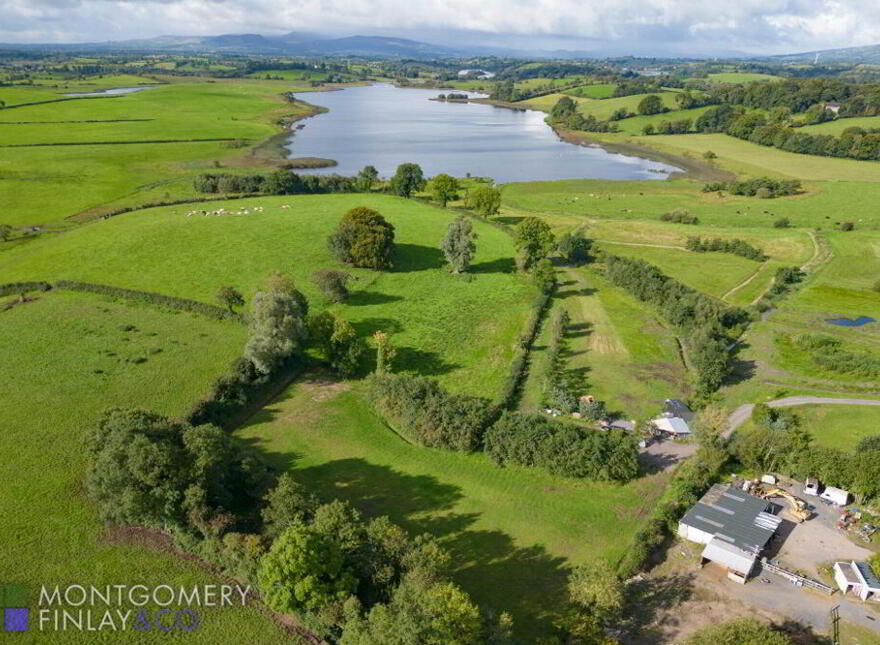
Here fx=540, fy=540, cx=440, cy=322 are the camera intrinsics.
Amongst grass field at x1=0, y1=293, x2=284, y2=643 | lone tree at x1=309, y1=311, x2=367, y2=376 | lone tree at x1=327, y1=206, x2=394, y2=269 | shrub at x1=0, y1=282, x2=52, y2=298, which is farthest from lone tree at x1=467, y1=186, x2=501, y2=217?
shrub at x1=0, y1=282, x2=52, y2=298

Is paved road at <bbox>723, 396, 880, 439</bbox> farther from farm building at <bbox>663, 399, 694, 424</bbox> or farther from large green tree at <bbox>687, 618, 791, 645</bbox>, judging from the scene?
large green tree at <bbox>687, 618, 791, 645</bbox>

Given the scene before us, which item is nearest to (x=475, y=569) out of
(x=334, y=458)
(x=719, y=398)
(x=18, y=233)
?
(x=334, y=458)

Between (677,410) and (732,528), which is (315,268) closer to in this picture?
(677,410)

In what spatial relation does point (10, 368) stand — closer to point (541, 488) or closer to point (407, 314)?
point (407, 314)

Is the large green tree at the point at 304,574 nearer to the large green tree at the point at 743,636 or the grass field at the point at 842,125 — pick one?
the large green tree at the point at 743,636

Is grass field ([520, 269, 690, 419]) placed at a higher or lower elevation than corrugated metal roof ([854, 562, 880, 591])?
higher

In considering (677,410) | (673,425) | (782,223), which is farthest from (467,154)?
(673,425)

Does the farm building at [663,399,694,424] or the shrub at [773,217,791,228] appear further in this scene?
the shrub at [773,217,791,228]
